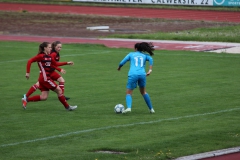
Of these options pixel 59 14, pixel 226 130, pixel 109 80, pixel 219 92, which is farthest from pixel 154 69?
pixel 59 14

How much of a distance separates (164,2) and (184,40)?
20.6 m

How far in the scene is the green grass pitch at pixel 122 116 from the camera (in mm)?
12117

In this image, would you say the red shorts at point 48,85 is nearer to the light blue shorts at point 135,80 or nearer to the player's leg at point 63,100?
the player's leg at point 63,100

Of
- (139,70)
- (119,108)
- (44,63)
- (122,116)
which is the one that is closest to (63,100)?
(44,63)

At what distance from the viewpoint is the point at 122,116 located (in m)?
15.4

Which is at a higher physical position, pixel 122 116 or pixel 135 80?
pixel 135 80

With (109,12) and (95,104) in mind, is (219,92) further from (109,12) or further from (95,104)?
(109,12)

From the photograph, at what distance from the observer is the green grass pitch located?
12.1 m

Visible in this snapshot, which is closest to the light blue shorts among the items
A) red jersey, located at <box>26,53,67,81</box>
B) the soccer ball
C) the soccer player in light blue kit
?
the soccer player in light blue kit

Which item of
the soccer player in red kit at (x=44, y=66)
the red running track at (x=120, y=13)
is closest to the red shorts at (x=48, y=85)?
the soccer player in red kit at (x=44, y=66)

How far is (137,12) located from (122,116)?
39.2 metres

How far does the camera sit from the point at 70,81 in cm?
2194

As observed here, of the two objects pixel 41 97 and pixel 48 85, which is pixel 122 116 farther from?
pixel 41 97

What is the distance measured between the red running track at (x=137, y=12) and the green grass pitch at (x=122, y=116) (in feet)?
78.5
